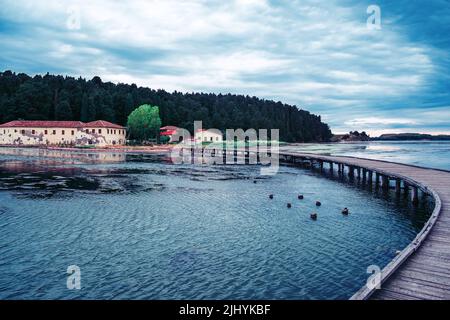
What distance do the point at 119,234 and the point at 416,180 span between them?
23110mm

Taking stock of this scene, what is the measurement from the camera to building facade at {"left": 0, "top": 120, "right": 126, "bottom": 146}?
109438 mm

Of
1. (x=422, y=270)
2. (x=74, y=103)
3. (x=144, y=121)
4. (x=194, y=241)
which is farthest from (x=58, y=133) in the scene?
(x=422, y=270)

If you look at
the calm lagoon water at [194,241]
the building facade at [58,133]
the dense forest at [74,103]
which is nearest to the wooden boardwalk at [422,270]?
the calm lagoon water at [194,241]

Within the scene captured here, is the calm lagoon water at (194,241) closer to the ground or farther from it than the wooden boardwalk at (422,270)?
closer to the ground

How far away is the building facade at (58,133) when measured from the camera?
10944 cm

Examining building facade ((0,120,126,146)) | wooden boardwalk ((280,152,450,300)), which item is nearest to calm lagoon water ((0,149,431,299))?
wooden boardwalk ((280,152,450,300))

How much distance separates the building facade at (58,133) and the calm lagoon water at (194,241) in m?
77.0

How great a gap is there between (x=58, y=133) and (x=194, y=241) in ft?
343

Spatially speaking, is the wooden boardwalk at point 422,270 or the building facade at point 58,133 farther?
the building facade at point 58,133

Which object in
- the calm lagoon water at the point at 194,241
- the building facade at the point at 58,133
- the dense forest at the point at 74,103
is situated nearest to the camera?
the calm lagoon water at the point at 194,241

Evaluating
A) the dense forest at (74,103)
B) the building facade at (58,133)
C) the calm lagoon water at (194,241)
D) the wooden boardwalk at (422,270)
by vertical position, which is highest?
the dense forest at (74,103)

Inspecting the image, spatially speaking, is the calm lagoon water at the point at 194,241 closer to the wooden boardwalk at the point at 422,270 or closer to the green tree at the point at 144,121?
the wooden boardwalk at the point at 422,270

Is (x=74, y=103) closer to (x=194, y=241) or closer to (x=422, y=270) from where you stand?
(x=194, y=241)
